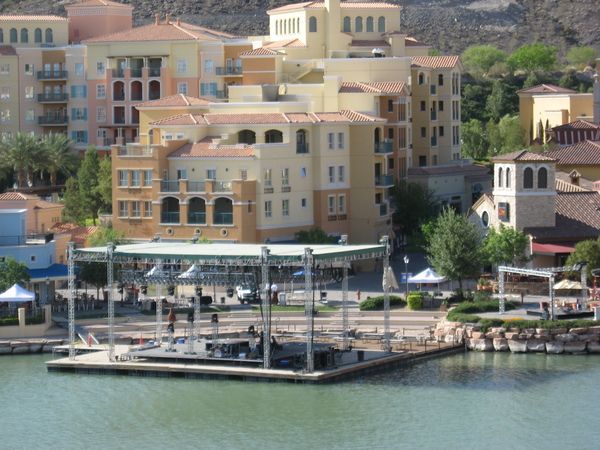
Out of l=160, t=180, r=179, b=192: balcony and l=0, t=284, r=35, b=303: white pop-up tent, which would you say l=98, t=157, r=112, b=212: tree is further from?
l=0, t=284, r=35, b=303: white pop-up tent

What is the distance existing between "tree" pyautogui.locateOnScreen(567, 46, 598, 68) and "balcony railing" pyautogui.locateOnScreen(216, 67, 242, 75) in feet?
200

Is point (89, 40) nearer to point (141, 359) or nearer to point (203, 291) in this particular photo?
point (203, 291)

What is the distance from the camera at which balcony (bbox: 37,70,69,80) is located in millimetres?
123062

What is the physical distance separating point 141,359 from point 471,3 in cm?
12698

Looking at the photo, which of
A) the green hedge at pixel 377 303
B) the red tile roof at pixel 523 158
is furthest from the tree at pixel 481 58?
the green hedge at pixel 377 303

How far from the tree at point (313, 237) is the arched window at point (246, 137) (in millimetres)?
5147

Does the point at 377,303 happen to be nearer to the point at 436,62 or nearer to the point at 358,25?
the point at 436,62

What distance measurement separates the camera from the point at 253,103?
103m

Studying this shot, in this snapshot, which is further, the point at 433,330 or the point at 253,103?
the point at 253,103

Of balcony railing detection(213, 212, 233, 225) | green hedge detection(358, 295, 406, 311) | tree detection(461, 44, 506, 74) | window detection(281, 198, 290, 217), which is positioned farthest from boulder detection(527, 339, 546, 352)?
tree detection(461, 44, 506, 74)

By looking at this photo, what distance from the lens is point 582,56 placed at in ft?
581

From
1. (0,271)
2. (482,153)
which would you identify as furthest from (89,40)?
(0,271)

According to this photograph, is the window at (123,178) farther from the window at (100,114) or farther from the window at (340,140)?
the window at (100,114)

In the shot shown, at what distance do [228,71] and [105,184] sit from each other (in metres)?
14.6
